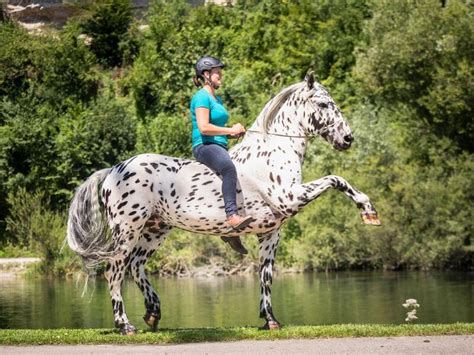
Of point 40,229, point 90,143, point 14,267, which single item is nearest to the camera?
point 40,229

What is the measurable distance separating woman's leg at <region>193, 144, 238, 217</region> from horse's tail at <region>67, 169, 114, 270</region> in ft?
4.95

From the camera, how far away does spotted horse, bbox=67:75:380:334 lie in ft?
38.9

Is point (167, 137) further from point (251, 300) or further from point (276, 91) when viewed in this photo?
point (251, 300)

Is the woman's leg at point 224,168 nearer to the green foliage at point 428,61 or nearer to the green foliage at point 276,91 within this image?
the green foliage at point 276,91

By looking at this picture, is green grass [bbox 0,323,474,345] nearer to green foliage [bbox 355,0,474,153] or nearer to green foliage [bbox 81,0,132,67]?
green foliage [bbox 355,0,474,153]

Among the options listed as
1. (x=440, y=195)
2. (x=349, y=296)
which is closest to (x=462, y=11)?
(x=440, y=195)

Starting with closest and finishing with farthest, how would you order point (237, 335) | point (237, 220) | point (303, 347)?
point (303, 347) < point (237, 335) < point (237, 220)

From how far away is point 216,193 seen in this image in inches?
469

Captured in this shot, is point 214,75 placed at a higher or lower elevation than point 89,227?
higher

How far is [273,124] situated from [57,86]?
107 feet

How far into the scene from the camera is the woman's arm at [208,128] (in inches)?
459

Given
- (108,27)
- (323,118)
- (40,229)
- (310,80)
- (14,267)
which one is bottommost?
(14,267)

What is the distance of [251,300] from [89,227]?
1155 cm

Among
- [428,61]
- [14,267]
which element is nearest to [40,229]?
[14,267]
